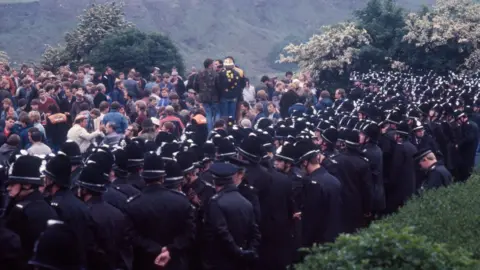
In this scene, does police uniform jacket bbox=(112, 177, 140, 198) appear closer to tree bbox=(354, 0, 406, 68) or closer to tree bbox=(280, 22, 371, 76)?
tree bbox=(280, 22, 371, 76)

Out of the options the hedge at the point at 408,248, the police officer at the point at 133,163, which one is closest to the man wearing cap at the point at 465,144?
the hedge at the point at 408,248

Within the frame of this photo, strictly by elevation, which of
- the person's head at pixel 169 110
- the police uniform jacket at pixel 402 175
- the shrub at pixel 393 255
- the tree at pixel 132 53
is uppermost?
the shrub at pixel 393 255

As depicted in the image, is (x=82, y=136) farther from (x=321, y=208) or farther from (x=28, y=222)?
(x=28, y=222)

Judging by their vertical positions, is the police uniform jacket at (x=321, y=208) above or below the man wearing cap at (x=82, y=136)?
above

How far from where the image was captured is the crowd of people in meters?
8.11

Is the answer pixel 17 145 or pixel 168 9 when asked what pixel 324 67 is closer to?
pixel 17 145

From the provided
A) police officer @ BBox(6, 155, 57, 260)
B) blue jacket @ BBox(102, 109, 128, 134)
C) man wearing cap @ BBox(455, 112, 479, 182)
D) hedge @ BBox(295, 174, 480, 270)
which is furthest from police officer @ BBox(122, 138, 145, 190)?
man wearing cap @ BBox(455, 112, 479, 182)

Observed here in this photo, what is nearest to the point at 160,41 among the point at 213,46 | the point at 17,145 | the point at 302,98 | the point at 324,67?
the point at 324,67

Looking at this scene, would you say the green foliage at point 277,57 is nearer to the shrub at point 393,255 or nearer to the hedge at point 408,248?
the hedge at point 408,248

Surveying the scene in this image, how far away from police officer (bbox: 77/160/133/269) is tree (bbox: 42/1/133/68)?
23.9 metres

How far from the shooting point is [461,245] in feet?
29.1

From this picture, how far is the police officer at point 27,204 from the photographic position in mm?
7746

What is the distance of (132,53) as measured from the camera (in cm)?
3012

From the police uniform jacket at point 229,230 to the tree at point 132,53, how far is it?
21.3 meters
